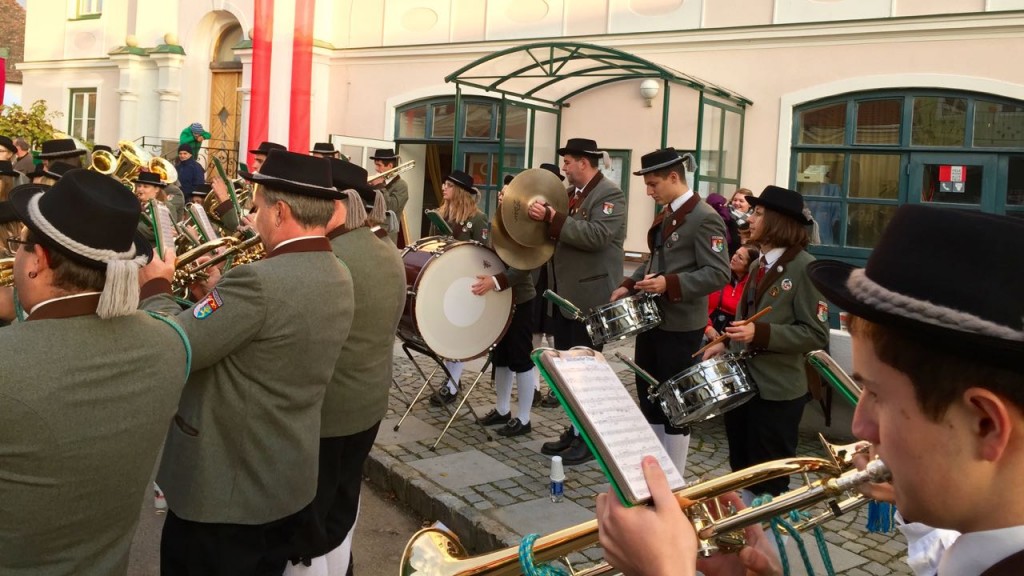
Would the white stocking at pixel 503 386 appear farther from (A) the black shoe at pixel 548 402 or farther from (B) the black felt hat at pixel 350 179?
(B) the black felt hat at pixel 350 179

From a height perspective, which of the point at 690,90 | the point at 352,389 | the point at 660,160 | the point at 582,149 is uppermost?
the point at 690,90

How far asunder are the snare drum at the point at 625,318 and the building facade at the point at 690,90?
6012 millimetres

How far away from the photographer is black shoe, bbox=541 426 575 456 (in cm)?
577

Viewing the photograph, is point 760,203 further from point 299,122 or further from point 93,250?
point 299,122

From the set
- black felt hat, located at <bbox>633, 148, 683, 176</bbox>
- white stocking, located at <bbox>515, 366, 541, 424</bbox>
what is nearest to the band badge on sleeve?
black felt hat, located at <bbox>633, 148, 683, 176</bbox>

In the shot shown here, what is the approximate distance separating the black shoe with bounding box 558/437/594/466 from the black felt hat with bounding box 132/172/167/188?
14.3 feet

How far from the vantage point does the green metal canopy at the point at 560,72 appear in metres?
11.0

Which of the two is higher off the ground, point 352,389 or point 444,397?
point 352,389

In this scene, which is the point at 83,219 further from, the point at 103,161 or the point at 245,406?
the point at 103,161

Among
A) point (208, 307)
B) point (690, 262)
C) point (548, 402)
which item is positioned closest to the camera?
point (208, 307)

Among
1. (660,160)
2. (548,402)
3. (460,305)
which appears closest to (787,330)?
(660,160)

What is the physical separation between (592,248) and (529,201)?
598mm

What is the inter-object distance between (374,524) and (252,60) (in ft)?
43.5

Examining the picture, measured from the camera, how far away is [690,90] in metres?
11.9
